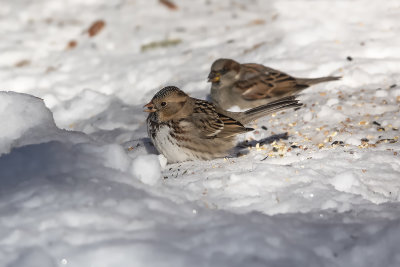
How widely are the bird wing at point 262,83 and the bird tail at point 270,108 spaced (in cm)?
106

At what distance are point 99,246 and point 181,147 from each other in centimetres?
186

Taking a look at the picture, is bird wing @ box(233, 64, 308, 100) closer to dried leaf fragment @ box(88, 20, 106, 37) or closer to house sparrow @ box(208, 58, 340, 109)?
house sparrow @ box(208, 58, 340, 109)

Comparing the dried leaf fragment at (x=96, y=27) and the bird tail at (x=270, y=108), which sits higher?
the bird tail at (x=270, y=108)

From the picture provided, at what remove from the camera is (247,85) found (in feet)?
18.7

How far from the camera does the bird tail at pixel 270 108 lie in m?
4.39

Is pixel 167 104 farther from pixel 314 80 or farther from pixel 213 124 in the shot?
pixel 314 80

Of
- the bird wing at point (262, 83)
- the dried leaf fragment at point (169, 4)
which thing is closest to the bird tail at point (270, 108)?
the bird wing at point (262, 83)

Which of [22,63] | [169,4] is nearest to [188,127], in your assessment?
[22,63]

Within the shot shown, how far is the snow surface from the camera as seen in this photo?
8.39 ft

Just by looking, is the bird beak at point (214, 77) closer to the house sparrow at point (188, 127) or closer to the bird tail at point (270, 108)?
the bird tail at point (270, 108)

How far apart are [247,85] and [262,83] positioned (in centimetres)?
16

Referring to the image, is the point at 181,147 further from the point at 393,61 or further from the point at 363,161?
the point at 393,61

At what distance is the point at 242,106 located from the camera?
5.75 m

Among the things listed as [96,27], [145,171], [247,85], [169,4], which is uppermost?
[145,171]
